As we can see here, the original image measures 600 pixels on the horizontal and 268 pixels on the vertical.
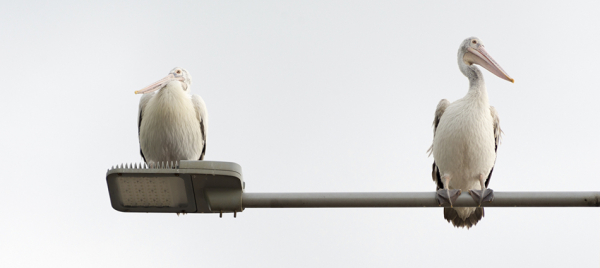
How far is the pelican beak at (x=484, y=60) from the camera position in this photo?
8023 millimetres

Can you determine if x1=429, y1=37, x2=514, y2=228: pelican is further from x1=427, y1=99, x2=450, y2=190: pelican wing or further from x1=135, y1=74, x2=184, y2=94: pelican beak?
x1=135, y1=74, x2=184, y2=94: pelican beak

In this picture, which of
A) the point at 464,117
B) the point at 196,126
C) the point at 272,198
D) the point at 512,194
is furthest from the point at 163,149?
the point at 512,194

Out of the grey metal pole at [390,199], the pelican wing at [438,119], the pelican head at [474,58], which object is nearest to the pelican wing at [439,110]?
the pelican wing at [438,119]

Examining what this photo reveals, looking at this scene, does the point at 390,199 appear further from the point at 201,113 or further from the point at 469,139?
the point at 201,113

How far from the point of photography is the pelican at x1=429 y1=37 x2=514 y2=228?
25.2ft

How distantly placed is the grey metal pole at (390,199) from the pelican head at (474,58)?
3934mm

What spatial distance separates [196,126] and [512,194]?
210 inches

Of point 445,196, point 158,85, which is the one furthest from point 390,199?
point 158,85

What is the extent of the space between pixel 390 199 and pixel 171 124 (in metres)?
4.89

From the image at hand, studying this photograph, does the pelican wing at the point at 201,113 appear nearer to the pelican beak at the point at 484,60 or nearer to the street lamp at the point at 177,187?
the pelican beak at the point at 484,60

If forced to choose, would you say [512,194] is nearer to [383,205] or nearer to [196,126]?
[383,205]

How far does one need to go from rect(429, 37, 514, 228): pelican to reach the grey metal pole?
3.34 m

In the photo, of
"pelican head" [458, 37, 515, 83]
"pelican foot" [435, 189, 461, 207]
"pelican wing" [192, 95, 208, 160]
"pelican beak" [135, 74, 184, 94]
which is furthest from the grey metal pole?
"pelican wing" [192, 95, 208, 160]

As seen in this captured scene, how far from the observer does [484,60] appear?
829cm
